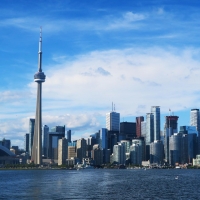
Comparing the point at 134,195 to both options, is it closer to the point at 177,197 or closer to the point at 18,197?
the point at 177,197

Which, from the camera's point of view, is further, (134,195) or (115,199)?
(134,195)

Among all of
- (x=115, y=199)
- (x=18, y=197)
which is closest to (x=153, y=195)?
(x=115, y=199)

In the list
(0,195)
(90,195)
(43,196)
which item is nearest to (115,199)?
(90,195)

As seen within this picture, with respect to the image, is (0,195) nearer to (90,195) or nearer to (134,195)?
(90,195)

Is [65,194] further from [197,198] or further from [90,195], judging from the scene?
[197,198]

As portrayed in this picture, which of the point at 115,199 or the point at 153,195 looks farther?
the point at 153,195

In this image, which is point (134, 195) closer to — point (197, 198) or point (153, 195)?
point (153, 195)

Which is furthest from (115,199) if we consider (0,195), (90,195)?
(0,195)
